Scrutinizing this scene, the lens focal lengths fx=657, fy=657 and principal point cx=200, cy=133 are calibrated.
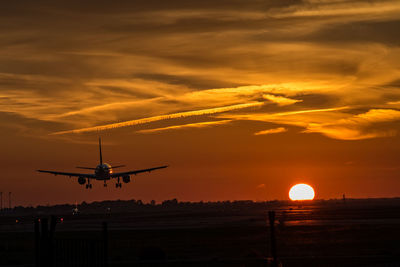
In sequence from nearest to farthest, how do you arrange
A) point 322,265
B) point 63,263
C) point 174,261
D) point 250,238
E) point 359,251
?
point 63,263
point 322,265
point 174,261
point 359,251
point 250,238

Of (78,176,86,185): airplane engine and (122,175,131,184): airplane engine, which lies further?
(78,176,86,185): airplane engine

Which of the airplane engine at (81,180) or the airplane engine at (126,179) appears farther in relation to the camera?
the airplane engine at (81,180)

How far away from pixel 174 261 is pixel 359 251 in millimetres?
13905

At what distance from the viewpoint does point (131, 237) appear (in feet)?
226

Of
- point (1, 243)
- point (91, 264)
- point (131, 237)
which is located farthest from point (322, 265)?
point (1, 243)

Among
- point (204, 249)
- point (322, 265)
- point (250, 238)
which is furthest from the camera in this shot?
point (250, 238)

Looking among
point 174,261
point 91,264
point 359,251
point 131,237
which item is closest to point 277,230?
point 131,237

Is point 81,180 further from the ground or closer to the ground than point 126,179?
further from the ground

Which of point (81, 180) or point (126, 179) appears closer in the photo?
point (126, 179)

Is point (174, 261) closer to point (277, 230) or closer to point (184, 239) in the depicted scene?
point (184, 239)

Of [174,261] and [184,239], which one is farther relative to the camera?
[184,239]

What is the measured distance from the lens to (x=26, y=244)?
63.9 m

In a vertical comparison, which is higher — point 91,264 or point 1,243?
point 1,243

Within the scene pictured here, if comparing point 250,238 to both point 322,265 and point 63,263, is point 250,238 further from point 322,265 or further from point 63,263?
point 63,263
